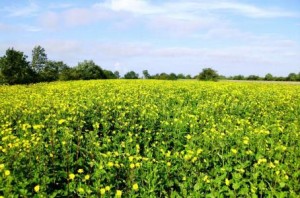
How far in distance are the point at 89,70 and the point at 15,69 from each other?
46.4 ft

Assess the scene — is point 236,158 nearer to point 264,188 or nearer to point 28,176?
point 264,188

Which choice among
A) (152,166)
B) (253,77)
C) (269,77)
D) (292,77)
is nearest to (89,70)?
(253,77)

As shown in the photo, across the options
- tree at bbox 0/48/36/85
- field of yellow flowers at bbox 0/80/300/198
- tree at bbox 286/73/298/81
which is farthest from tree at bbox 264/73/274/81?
field of yellow flowers at bbox 0/80/300/198

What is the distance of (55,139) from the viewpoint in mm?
7113

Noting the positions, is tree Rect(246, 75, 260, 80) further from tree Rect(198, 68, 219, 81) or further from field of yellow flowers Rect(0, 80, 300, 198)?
field of yellow flowers Rect(0, 80, 300, 198)

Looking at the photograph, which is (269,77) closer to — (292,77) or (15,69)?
(292,77)

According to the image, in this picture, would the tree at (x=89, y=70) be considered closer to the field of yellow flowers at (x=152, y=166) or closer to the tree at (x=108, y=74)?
the tree at (x=108, y=74)

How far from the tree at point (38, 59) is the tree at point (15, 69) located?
29512 millimetres

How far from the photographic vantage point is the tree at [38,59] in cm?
9434

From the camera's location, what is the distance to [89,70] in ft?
225

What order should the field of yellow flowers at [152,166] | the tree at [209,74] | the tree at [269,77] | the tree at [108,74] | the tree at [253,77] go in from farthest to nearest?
the tree at [108,74] → the tree at [253,77] → the tree at [269,77] → the tree at [209,74] → the field of yellow flowers at [152,166]

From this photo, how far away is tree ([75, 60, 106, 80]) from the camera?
220 ft

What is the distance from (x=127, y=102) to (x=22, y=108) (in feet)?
12.2

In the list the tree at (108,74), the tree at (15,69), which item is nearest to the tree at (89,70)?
the tree at (108,74)
